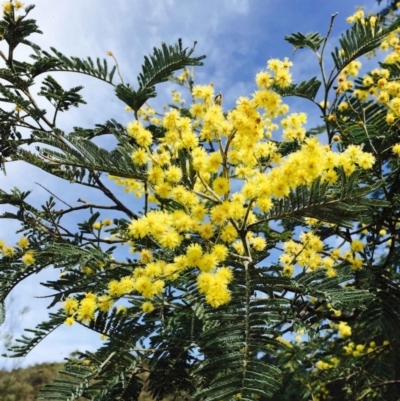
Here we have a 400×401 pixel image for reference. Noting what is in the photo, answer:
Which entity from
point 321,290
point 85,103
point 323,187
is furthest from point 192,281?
point 85,103

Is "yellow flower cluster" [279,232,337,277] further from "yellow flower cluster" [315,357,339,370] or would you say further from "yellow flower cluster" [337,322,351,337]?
"yellow flower cluster" [337,322,351,337]

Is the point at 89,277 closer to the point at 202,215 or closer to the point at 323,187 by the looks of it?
the point at 202,215

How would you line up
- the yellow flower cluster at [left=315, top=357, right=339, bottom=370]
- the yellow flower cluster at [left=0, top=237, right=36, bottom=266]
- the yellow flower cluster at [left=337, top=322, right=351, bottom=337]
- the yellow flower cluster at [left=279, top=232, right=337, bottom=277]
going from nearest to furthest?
1. the yellow flower cluster at [left=279, top=232, right=337, bottom=277]
2. the yellow flower cluster at [left=0, top=237, right=36, bottom=266]
3. the yellow flower cluster at [left=315, top=357, right=339, bottom=370]
4. the yellow flower cluster at [left=337, top=322, right=351, bottom=337]

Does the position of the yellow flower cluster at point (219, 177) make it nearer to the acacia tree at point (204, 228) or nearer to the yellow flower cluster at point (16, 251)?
the acacia tree at point (204, 228)

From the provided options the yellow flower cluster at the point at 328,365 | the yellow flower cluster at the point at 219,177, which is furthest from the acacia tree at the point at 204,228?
the yellow flower cluster at the point at 328,365

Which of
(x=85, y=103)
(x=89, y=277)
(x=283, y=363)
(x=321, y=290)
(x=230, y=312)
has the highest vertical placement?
(x=85, y=103)

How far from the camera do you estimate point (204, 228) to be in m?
1.74

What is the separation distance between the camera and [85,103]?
9.80ft

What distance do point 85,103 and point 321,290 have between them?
2.01 metres

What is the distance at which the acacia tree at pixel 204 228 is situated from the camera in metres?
1.61

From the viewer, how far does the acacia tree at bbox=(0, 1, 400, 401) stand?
1612 mm

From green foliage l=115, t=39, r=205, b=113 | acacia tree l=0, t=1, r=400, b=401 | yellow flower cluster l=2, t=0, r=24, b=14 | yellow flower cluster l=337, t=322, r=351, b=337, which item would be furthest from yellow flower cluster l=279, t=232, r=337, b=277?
yellow flower cluster l=337, t=322, r=351, b=337

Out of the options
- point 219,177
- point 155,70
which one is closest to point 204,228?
point 219,177

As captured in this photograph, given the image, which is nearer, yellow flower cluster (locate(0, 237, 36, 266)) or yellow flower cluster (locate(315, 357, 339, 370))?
yellow flower cluster (locate(0, 237, 36, 266))
